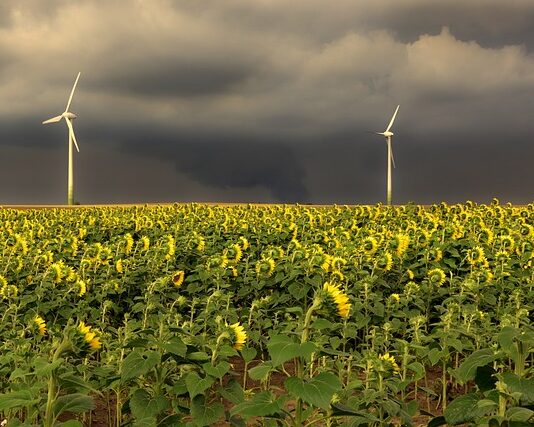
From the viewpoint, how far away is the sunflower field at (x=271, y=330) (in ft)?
12.2

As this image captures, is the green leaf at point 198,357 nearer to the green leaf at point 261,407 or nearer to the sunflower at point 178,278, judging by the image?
the green leaf at point 261,407

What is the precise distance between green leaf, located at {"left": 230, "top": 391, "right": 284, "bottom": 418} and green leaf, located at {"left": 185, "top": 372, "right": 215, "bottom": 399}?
16.5 inches

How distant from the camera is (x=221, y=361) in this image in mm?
4234

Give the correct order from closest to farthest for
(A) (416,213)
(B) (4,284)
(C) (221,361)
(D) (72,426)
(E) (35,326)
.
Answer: (D) (72,426) → (C) (221,361) → (E) (35,326) → (B) (4,284) → (A) (416,213)

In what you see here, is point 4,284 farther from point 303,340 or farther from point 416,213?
point 416,213

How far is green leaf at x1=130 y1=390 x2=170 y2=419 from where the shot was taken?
4.05 meters

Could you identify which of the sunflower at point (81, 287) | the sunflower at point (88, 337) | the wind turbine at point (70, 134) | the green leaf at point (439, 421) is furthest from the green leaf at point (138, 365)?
the wind turbine at point (70, 134)

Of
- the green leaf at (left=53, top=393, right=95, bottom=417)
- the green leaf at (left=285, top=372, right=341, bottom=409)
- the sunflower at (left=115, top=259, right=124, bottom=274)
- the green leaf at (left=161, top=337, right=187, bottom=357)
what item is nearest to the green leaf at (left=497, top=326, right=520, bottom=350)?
the green leaf at (left=285, top=372, right=341, bottom=409)

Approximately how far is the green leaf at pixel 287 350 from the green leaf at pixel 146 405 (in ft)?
3.27

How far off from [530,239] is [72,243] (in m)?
8.55

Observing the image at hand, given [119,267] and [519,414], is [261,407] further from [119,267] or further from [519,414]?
[119,267]

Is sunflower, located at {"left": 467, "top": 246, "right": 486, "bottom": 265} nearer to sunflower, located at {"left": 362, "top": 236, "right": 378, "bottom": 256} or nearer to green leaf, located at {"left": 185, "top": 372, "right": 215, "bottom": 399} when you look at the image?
sunflower, located at {"left": 362, "top": 236, "right": 378, "bottom": 256}

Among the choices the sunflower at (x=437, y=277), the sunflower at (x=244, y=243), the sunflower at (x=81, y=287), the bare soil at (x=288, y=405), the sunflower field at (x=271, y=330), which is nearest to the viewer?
the sunflower field at (x=271, y=330)

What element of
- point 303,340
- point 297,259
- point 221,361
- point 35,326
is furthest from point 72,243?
point 303,340
